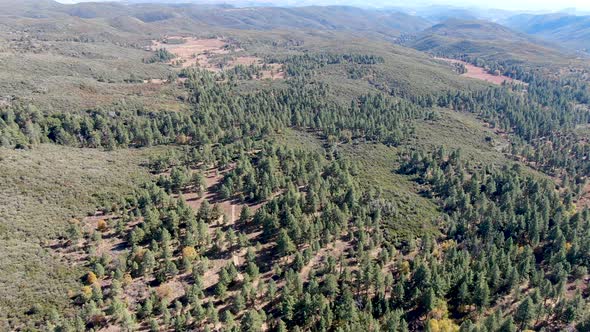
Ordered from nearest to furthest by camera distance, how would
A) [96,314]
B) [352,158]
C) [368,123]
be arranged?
[96,314] → [352,158] → [368,123]

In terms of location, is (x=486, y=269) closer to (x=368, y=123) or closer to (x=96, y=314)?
(x=96, y=314)

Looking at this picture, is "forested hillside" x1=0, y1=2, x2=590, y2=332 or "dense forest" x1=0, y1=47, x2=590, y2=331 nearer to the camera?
"forested hillside" x1=0, y1=2, x2=590, y2=332

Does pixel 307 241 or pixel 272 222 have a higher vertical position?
pixel 272 222

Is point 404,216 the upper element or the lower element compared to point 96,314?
upper

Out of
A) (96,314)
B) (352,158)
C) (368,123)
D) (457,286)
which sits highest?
(368,123)

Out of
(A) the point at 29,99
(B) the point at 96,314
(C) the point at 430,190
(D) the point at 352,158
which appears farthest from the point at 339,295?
(A) the point at 29,99

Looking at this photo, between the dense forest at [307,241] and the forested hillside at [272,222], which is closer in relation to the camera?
the forested hillside at [272,222]

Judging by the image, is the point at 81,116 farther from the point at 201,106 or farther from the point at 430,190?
the point at 430,190

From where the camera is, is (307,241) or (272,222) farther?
(272,222)

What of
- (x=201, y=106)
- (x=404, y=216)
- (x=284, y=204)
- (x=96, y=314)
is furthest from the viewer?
(x=201, y=106)

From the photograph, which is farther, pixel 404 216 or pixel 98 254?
pixel 404 216
